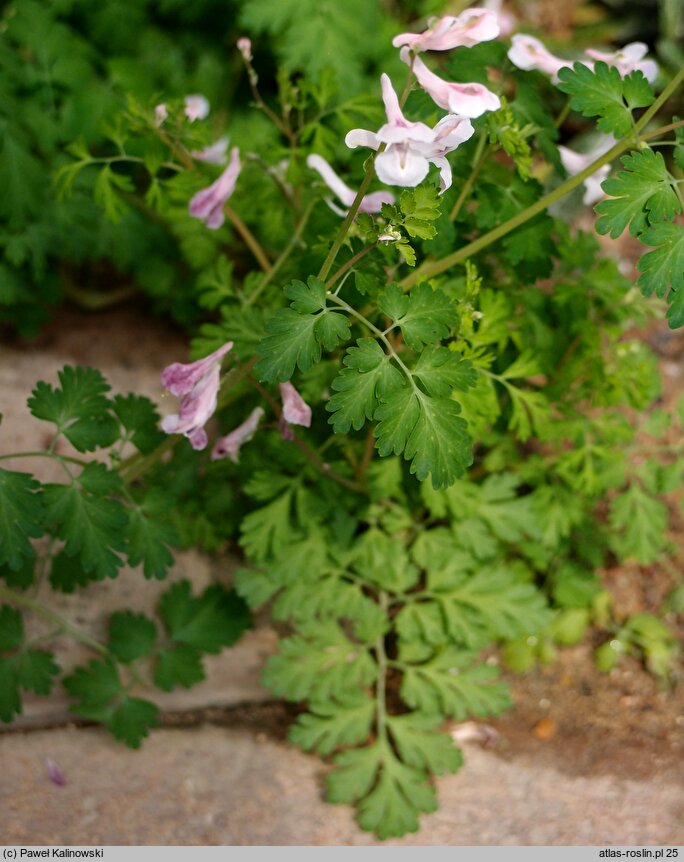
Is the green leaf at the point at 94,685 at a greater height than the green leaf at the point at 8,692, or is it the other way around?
the green leaf at the point at 8,692

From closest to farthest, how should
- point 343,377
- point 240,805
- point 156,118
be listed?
point 343,377 → point 156,118 → point 240,805

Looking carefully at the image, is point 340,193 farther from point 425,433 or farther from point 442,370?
point 425,433

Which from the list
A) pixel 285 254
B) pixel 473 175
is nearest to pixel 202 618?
pixel 285 254

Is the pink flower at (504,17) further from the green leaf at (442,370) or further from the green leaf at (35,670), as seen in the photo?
the green leaf at (35,670)

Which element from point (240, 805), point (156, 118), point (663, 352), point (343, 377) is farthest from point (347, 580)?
point (663, 352)

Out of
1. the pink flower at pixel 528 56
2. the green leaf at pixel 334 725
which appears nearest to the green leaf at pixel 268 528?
the green leaf at pixel 334 725

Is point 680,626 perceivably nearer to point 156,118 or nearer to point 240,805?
point 240,805

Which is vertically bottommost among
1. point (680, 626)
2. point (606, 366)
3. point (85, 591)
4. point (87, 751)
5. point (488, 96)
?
point (680, 626)
